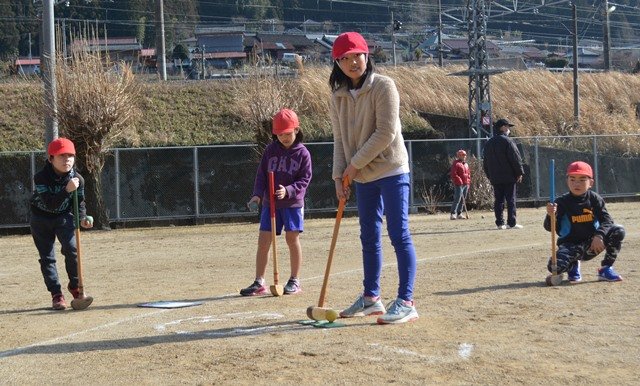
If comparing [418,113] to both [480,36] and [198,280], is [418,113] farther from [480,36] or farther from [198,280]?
[198,280]

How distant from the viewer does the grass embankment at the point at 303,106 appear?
1222 inches

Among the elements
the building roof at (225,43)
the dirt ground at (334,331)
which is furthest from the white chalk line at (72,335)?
the building roof at (225,43)

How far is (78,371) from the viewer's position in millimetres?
6621

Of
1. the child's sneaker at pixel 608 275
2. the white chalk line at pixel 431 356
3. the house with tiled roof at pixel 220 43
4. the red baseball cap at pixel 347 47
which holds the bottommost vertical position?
the white chalk line at pixel 431 356

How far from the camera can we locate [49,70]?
72.8 feet

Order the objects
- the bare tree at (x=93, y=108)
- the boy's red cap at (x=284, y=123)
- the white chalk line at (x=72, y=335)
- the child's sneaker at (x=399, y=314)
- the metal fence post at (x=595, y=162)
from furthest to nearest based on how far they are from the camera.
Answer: the metal fence post at (x=595, y=162) → the bare tree at (x=93, y=108) → the boy's red cap at (x=284, y=123) → the child's sneaker at (x=399, y=314) → the white chalk line at (x=72, y=335)

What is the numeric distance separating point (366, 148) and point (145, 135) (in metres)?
25.6

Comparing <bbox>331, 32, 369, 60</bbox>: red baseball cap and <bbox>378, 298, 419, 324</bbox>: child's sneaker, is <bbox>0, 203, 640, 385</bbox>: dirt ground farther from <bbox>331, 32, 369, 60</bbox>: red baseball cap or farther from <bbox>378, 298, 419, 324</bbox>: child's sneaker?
<bbox>331, 32, 369, 60</bbox>: red baseball cap

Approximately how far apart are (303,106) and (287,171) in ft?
77.7

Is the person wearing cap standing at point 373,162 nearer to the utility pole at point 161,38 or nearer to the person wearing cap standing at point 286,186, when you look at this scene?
the person wearing cap standing at point 286,186

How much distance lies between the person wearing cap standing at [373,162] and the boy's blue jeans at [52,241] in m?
2.99

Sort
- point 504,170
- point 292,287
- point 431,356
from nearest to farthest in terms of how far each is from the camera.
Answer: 1. point 431,356
2. point 292,287
3. point 504,170

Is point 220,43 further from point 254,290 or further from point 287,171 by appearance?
point 254,290

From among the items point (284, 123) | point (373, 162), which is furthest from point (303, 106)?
point (373, 162)
